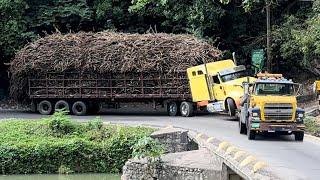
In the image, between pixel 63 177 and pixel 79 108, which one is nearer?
pixel 63 177

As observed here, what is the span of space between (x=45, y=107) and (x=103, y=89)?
3507 mm

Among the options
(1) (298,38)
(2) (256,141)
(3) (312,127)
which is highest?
(1) (298,38)

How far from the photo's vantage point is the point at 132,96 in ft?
106

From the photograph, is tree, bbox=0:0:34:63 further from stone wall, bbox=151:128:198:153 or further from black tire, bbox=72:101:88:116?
stone wall, bbox=151:128:198:153

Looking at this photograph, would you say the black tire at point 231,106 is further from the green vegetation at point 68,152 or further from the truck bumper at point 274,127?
the truck bumper at point 274,127

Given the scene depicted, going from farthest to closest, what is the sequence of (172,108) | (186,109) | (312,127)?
(172,108) < (186,109) < (312,127)

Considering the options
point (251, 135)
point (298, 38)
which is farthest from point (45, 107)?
point (251, 135)

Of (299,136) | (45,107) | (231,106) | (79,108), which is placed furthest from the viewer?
(45,107)

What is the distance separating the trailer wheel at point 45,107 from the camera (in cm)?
3353

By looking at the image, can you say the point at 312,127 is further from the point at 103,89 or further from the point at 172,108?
the point at 103,89

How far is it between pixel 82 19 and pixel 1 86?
281 inches

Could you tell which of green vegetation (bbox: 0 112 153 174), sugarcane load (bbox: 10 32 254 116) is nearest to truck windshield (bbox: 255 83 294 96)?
green vegetation (bbox: 0 112 153 174)

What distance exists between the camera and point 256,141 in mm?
20859

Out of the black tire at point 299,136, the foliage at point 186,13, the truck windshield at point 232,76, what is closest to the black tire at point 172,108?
the truck windshield at point 232,76
